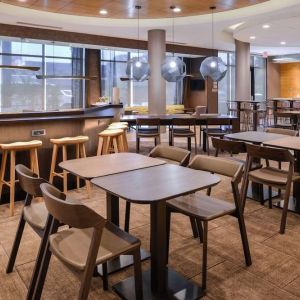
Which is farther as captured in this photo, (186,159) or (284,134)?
(284,134)

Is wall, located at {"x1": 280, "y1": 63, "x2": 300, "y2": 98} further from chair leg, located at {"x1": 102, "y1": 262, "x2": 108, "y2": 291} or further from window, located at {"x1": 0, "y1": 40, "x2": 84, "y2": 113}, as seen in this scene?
chair leg, located at {"x1": 102, "y1": 262, "x2": 108, "y2": 291}

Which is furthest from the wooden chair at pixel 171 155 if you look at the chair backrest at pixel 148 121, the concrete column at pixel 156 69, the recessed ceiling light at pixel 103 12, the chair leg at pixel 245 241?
the concrete column at pixel 156 69

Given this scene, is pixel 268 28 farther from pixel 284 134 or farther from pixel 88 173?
pixel 88 173

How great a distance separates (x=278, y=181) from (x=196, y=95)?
11.4 metres

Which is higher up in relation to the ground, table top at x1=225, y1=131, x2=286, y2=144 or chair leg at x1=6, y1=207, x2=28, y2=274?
table top at x1=225, y1=131, x2=286, y2=144

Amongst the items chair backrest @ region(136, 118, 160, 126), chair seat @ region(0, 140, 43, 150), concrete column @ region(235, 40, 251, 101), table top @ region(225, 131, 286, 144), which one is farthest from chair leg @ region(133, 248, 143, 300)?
concrete column @ region(235, 40, 251, 101)

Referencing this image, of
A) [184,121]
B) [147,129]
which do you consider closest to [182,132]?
[184,121]

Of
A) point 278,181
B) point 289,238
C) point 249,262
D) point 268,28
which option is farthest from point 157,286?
point 268,28

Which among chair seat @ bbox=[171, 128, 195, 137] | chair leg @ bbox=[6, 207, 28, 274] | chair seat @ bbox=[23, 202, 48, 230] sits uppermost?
chair seat @ bbox=[171, 128, 195, 137]

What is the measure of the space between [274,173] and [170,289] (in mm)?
1913

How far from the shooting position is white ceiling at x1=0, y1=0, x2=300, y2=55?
7251 mm

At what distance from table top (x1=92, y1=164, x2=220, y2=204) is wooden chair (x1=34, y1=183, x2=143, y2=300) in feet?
0.78

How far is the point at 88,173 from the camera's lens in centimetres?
230

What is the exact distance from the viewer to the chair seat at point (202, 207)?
232 cm
